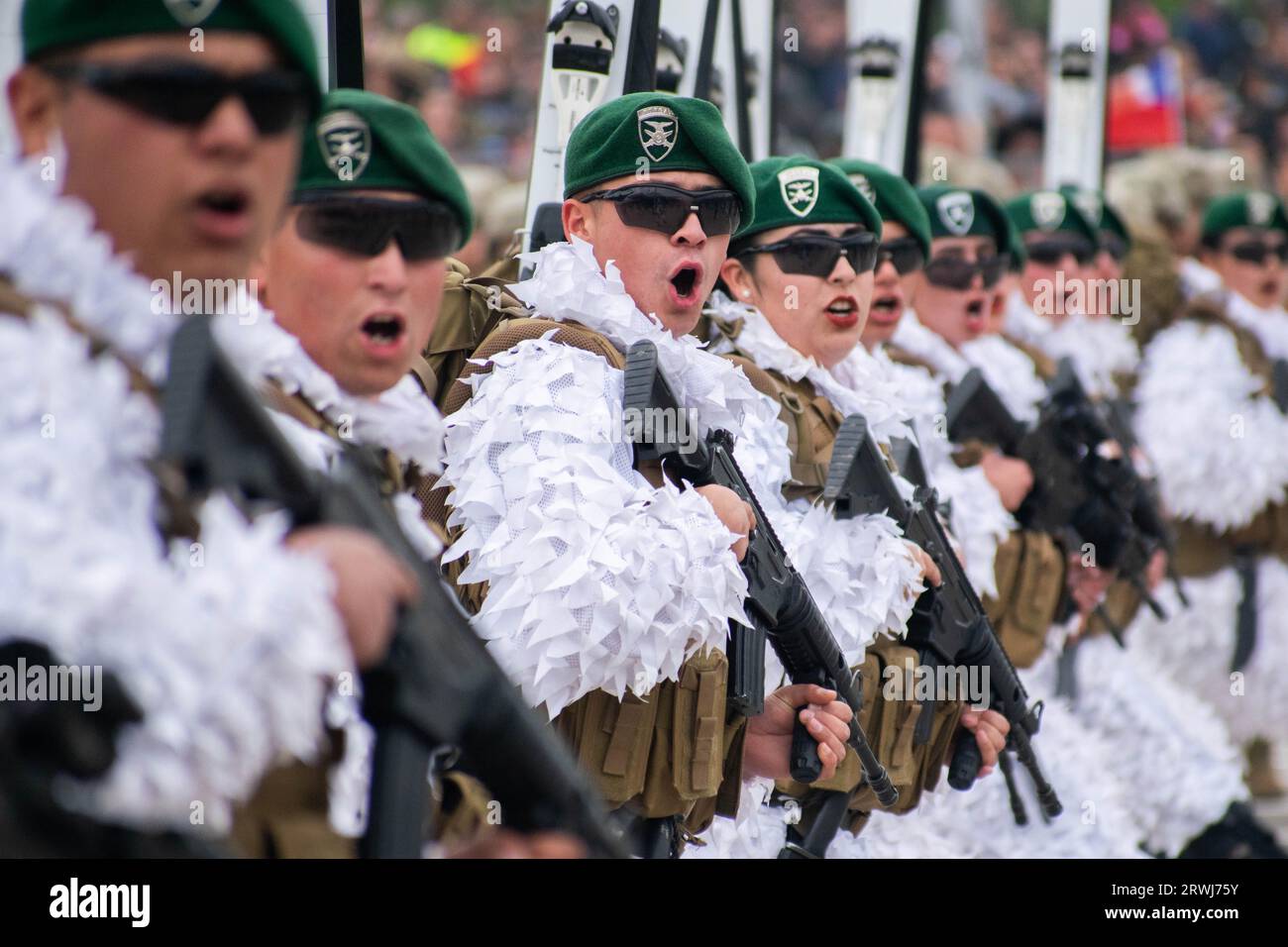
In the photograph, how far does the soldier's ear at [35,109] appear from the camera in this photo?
2.17 m

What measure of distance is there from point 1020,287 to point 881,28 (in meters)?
1.14

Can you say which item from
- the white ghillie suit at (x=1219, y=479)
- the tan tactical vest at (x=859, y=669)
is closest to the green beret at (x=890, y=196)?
the tan tactical vest at (x=859, y=669)

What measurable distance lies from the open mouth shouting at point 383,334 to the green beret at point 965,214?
3.76 metres

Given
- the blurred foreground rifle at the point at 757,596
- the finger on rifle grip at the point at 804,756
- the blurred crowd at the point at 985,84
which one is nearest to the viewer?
the blurred foreground rifle at the point at 757,596

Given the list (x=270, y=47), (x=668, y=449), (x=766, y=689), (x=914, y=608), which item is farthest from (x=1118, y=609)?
(x=270, y=47)

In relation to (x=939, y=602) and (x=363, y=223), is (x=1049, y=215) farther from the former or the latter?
(x=363, y=223)

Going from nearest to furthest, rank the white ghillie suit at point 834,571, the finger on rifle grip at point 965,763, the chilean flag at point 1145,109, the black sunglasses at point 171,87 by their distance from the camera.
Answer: the black sunglasses at point 171,87
the white ghillie suit at point 834,571
the finger on rifle grip at point 965,763
the chilean flag at point 1145,109

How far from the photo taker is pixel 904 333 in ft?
20.1

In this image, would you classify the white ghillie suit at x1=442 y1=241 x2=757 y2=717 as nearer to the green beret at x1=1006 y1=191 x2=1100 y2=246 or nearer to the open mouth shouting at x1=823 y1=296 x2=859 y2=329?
the open mouth shouting at x1=823 y1=296 x2=859 y2=329

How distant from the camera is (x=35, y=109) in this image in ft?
7.19

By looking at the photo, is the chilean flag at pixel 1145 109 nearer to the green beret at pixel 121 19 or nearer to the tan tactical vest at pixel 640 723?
the tan tactical vest at pixel 640 723

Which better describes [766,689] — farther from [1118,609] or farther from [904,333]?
[1118,609]

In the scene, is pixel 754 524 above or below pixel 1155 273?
below

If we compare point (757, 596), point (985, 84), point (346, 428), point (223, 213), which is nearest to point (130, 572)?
point (223, 213)
